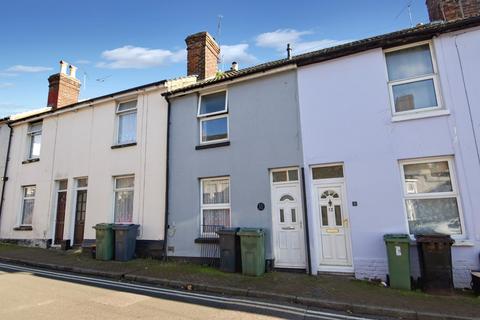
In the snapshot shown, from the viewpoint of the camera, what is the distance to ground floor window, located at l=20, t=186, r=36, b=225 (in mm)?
12305

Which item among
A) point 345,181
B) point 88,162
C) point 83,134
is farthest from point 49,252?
point 345,181

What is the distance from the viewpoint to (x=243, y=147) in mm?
8383

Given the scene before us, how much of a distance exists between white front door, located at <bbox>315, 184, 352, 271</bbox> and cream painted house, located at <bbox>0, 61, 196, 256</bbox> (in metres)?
4.73

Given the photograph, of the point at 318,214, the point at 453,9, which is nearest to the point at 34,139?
the point at 318,214

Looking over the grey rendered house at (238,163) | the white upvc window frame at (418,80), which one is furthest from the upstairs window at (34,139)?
the white upvc window frame at (418,80)

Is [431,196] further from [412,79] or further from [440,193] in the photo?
[412,79]

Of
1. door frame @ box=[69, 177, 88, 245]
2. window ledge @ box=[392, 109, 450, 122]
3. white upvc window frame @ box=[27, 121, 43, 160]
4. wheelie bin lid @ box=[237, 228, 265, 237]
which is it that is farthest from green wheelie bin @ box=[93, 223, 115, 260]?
window ledge @ box=[392, 109, 450, 122]

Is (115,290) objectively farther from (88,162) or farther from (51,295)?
(88,162)

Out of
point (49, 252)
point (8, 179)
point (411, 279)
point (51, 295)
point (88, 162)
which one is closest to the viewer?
point (51, 295)

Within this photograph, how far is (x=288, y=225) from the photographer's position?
7629 millimetres

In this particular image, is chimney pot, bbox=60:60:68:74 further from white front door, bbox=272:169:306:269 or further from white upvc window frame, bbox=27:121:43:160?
white front door, bbox=272:169:306:269

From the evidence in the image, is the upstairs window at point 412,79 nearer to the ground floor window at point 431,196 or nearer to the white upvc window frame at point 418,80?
the white upvc window frame at point 418,80

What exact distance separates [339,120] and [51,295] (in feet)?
23.6

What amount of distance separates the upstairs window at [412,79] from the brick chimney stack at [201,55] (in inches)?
250
